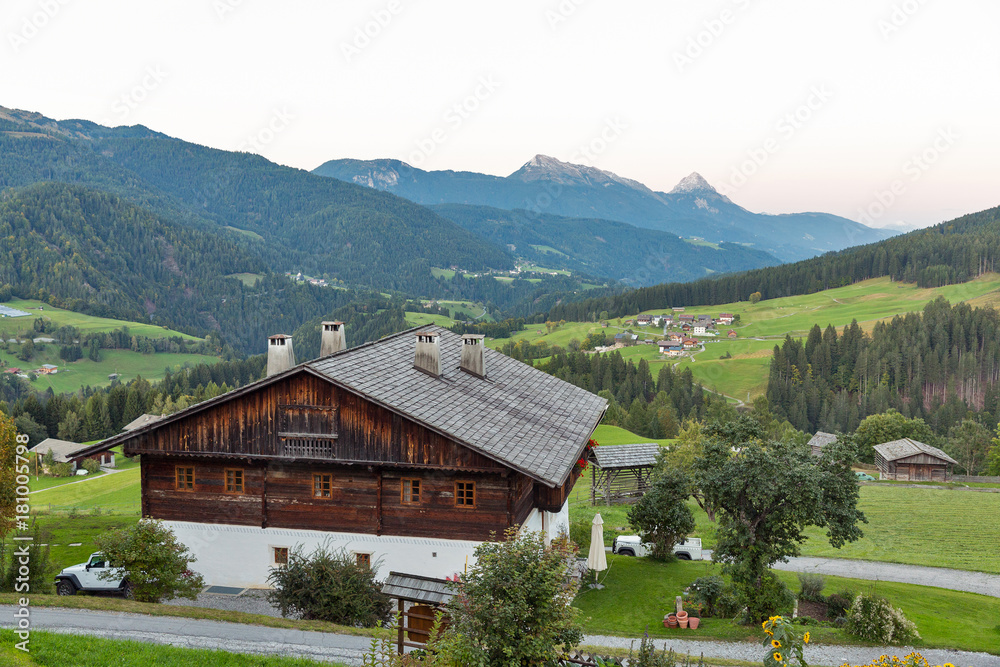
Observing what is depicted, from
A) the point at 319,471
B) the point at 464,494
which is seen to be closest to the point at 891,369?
the point at 464,494

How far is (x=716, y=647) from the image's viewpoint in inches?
762

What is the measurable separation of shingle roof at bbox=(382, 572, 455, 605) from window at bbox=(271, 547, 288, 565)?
36.9 feet

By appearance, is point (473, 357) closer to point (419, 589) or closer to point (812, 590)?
point (812, 590)

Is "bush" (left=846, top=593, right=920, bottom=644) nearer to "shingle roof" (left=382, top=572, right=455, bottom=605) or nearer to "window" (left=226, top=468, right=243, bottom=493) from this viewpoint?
"shingle roof" (left=382, top=572, right=455, bottom=605)

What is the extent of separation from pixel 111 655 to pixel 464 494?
10533mm

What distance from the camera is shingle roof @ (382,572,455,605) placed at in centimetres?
1369

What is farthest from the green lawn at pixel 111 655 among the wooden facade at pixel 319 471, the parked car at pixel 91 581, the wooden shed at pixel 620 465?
the wooden shed at pixel 620 465

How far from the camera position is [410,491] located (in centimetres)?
2297

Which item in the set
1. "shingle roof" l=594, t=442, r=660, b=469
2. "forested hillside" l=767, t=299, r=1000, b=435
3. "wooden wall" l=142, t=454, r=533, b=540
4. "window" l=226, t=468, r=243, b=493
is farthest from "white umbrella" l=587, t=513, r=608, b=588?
"forested hillside" l=767, t=299, r=1000, b=435

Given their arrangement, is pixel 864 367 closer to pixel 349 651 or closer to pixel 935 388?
pixel 935 388

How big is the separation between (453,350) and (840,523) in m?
17.1

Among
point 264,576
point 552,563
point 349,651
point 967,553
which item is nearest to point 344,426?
point 264,576

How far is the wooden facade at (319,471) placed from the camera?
2233 cm

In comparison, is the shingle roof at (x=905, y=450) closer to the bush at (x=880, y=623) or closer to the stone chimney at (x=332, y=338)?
the bush at (x=880, y=623)
